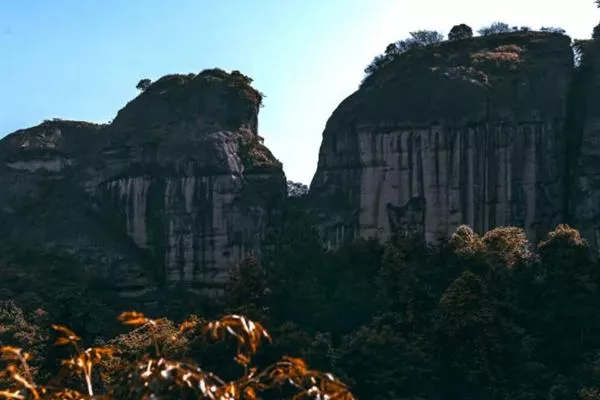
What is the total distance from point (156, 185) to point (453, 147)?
1212 cm

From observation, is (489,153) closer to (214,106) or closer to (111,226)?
(214,106)

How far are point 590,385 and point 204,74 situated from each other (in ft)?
79.3

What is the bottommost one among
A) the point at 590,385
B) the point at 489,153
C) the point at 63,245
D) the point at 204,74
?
the point at 590,385

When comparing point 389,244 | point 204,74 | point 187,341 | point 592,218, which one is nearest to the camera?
point 187,341

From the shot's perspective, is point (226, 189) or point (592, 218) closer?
point (592, 218)

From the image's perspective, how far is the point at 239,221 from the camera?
146 feet

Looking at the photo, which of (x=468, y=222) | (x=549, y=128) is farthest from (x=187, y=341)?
(x=549, y=128)

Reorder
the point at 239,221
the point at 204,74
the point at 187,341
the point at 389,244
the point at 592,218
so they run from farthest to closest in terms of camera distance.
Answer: the point at 204,74 < the point at 239,221 < the point at 592,218 < the point at 389,244 < the point at 187,341

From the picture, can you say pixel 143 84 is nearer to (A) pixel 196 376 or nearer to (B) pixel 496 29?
(B) pixel 496 29

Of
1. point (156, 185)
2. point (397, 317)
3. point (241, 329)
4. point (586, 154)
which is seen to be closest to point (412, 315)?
point (397, 317)

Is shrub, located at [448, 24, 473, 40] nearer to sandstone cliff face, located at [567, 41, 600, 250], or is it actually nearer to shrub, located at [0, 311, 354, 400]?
sandstone cliff face, located at [567, 41, 600, 250]

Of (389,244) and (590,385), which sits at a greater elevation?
(389,244)

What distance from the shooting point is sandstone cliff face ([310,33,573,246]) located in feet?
135

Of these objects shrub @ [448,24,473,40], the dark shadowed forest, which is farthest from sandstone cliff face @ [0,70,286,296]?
shrub @ [448,24,473,40]
